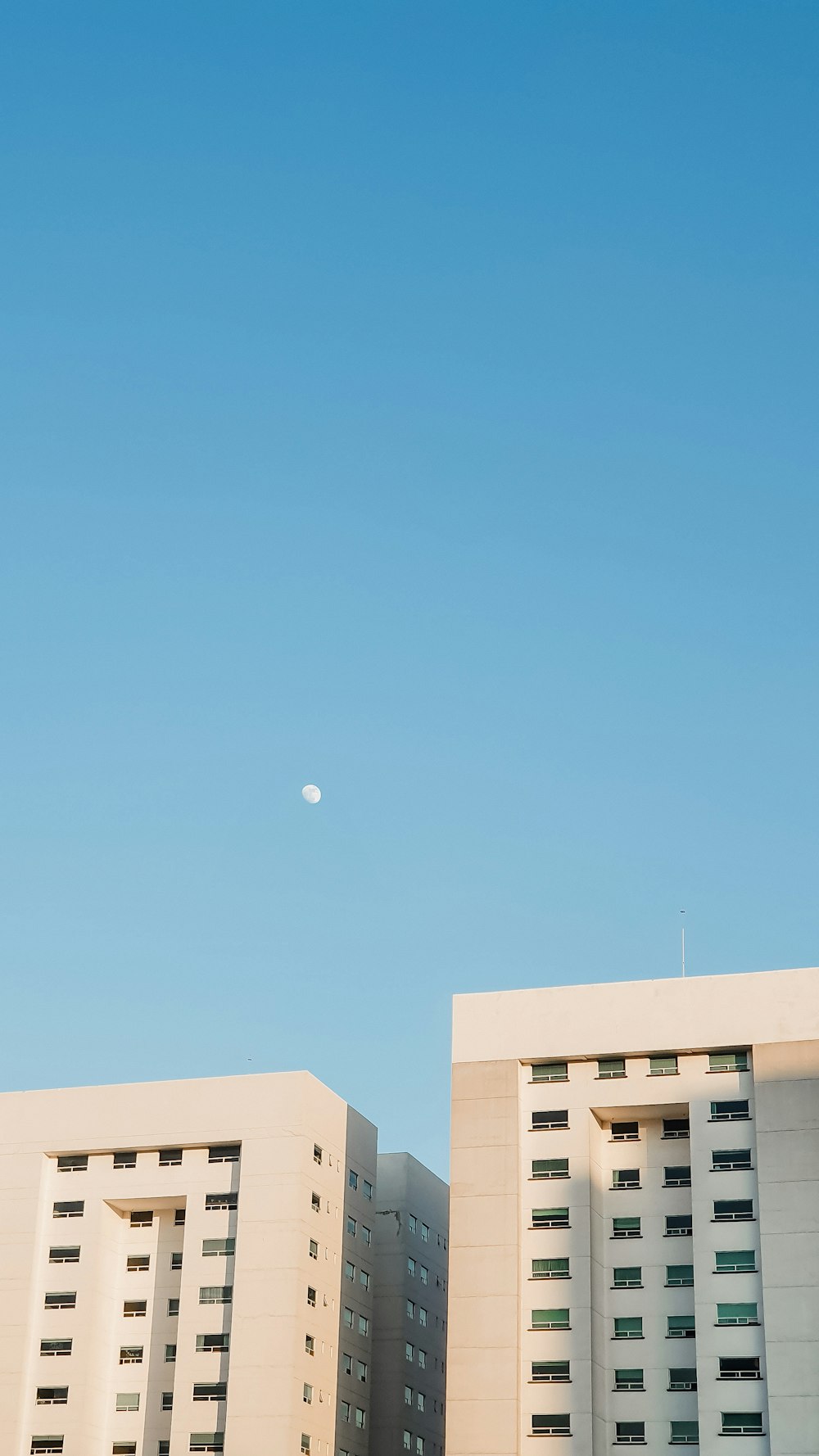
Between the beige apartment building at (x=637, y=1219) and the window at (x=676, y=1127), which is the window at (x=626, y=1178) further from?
the window at (x=676, y=1127)

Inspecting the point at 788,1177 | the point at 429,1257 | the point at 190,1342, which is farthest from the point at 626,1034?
the point at 429,1257

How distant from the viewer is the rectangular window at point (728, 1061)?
72250mm

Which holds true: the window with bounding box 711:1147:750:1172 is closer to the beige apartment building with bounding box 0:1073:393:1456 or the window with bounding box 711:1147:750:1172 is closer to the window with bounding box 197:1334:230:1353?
the beige apartment building with bounding box 0:1073:393:1456

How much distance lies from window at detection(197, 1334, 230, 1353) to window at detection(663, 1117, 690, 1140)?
2110cm

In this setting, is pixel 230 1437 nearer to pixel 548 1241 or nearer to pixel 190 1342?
pixel 190 1342

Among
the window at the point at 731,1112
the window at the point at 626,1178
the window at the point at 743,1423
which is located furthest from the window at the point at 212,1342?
the window at the point at 731,1112

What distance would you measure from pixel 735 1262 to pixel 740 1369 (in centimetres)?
397

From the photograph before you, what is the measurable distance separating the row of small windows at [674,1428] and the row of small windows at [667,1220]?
7.18m

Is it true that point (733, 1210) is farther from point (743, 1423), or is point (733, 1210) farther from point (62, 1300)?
point (62, 1300)

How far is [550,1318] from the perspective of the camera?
7081 centimetres

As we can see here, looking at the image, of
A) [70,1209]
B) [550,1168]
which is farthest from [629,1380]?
[70,1209]

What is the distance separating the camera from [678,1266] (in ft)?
235

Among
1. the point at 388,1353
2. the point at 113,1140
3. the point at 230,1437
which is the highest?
the point at 113,1140

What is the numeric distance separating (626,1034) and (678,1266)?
9.47 metres
